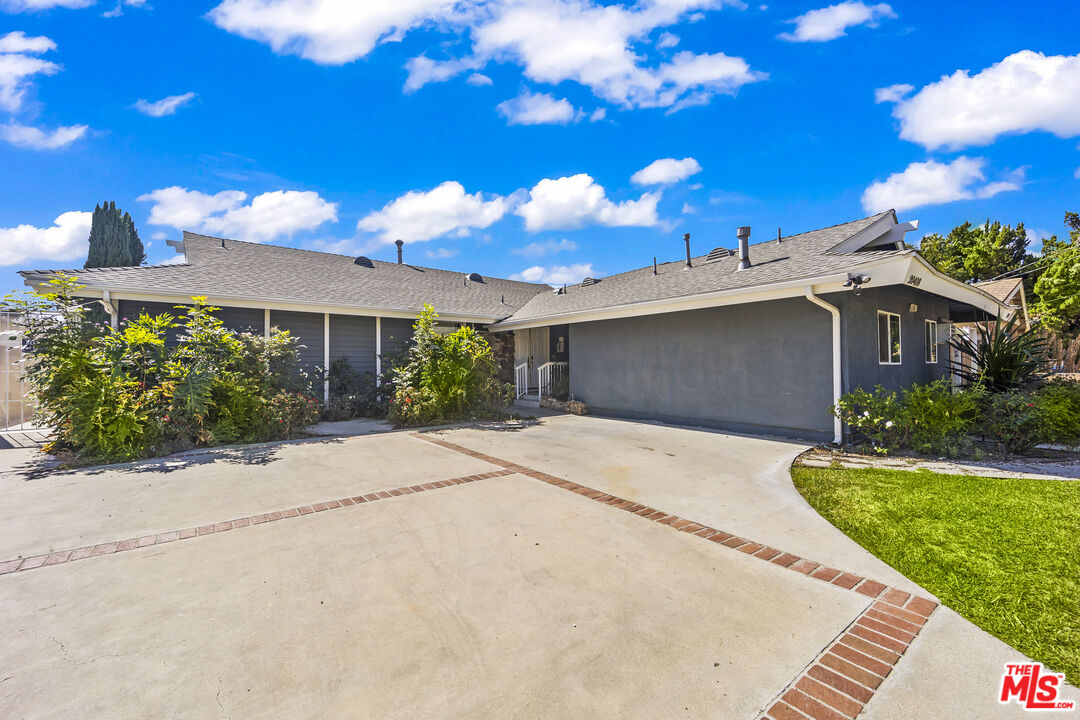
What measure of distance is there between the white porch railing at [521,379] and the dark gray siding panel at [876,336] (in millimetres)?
8103

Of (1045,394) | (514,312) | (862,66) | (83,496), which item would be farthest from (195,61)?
(1045,394)

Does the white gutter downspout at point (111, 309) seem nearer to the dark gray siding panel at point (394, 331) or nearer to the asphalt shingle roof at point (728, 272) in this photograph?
the dark gray siding panel at point (394, 331)

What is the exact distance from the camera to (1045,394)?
621 cm

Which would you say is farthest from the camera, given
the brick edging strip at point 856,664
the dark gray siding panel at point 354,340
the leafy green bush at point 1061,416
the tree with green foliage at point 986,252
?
the tree with green foliage at point 986,252

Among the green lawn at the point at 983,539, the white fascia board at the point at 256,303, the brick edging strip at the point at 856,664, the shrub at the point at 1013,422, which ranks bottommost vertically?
the brick edging strip at the point at 856,664

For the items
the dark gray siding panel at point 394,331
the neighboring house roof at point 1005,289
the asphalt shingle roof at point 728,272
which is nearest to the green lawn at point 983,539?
the asphalt shingle roof at point 728,272

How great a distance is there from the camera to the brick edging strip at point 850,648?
5.89 ft

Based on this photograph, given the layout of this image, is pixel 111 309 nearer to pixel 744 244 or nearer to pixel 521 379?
pixel 521 379

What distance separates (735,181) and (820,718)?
1466cm

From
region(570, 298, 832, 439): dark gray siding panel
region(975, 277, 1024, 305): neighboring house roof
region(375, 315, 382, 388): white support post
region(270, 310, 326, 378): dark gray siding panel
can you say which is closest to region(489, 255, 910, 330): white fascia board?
region(570, 298, 832, 439): dark gray siding panel

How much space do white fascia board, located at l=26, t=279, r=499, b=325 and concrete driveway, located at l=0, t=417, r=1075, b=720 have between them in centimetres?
459

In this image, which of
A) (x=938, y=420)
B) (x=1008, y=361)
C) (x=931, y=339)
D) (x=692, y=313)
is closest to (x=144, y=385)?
(x=692, y=313)

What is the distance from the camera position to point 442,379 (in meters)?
9.48

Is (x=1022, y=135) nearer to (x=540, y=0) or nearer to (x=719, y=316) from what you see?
(x=719, y=316)
